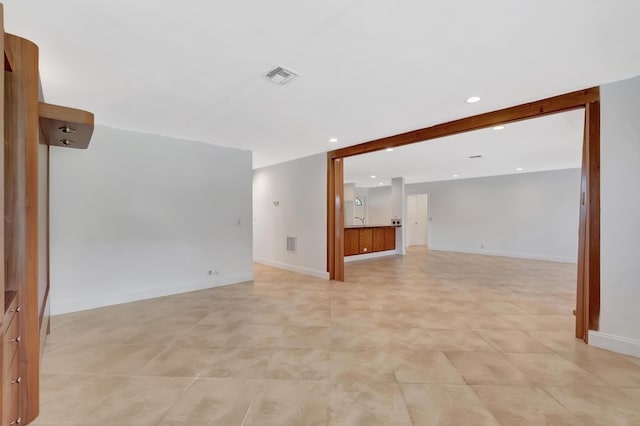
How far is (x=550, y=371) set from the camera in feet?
7.48

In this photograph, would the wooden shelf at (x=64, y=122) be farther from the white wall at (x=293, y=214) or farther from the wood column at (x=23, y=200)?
the white wall at (x=293, y=214)

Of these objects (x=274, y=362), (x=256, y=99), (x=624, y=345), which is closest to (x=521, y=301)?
(x=624, y=345)

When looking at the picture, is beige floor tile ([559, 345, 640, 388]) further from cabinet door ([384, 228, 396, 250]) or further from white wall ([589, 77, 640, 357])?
cabinet door ([384, 228, 396, 250])

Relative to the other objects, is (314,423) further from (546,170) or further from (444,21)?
(546,170)

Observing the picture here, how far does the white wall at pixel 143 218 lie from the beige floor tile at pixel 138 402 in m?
2.39

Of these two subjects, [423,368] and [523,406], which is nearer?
[523,406]

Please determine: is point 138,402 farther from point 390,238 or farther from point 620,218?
point 390,238

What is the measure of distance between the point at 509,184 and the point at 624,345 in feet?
24.2

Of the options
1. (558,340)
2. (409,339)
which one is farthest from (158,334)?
(558,340)

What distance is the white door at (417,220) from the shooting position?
12141 millimetres

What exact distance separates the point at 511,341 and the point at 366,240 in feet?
18.0

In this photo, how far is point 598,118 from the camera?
2691mm

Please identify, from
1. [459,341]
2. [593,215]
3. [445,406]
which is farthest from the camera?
[459,341]

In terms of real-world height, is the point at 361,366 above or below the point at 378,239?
below
